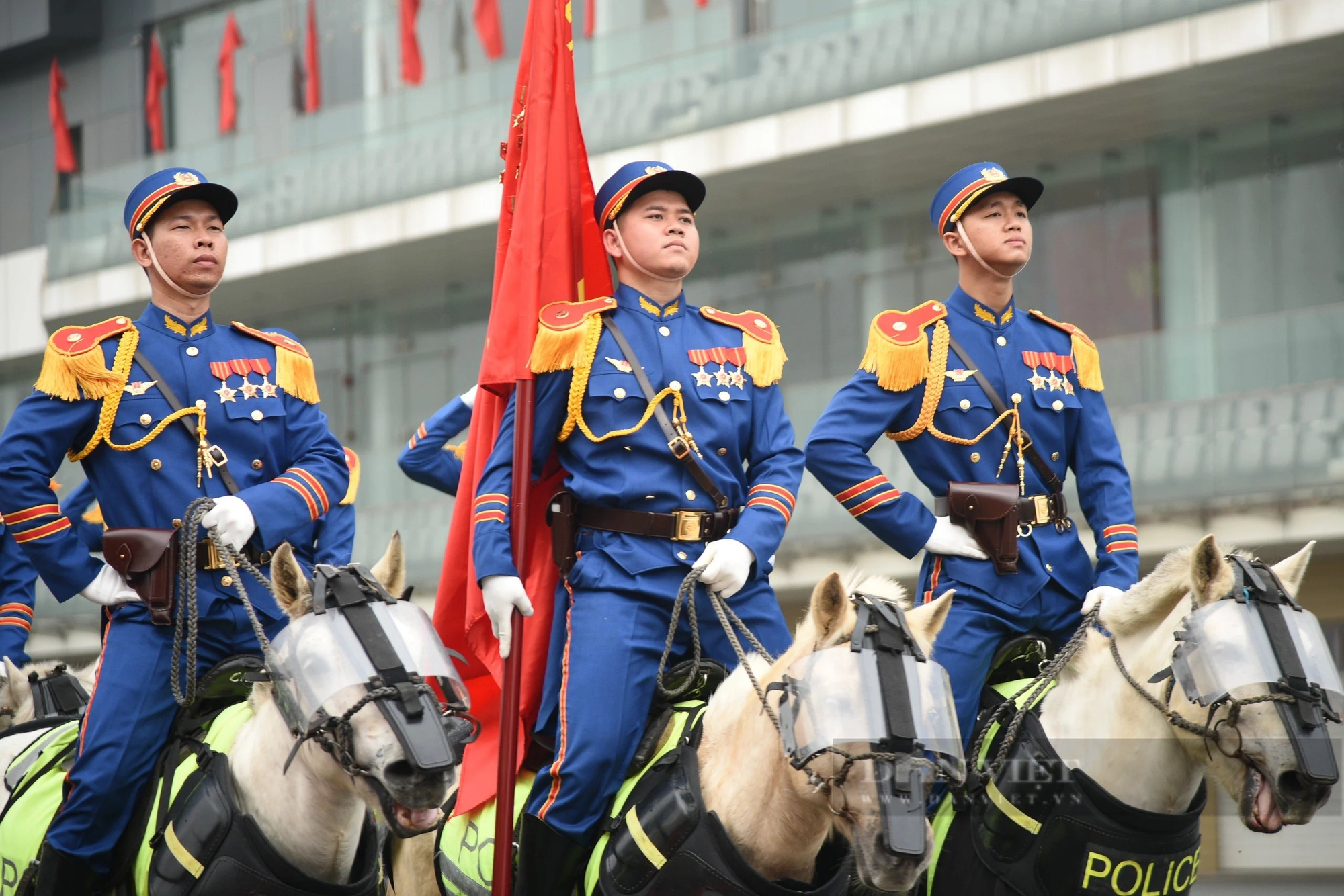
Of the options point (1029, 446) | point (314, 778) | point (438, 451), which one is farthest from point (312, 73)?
point (314, 778)

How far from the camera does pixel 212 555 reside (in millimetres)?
5512

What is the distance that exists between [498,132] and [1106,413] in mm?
15630

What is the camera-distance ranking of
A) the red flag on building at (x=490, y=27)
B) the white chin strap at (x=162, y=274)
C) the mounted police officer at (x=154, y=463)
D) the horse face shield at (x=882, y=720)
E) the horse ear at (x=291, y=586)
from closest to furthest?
the horse face shield at (x=882, y=720) < the horse ear at (x=291, y=586) < the mounted police officer at (x=154, y=463) < the white chin strap at (x=162, y=274) < the red flag on building at (x=490, y=27)

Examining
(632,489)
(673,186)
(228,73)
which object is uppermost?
(228,73)

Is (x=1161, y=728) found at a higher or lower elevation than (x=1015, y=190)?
lower

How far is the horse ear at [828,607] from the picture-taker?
4.25 meters

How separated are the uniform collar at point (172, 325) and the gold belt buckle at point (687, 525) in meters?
1.75

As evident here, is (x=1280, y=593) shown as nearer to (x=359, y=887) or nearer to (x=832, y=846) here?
(x=832, y=846)

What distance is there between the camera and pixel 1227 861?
30.5ft

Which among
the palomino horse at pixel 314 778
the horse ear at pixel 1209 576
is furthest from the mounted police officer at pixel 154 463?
the horse ear at pixel 1209 576

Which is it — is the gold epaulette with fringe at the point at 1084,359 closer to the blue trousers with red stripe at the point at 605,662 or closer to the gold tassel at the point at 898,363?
the gold tassel at the point at 898,363

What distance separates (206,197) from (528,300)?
1.09m

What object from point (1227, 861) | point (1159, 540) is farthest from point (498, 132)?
point (1227, 861)

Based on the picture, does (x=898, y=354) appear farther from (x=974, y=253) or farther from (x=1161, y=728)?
(x=1161, y=728)
